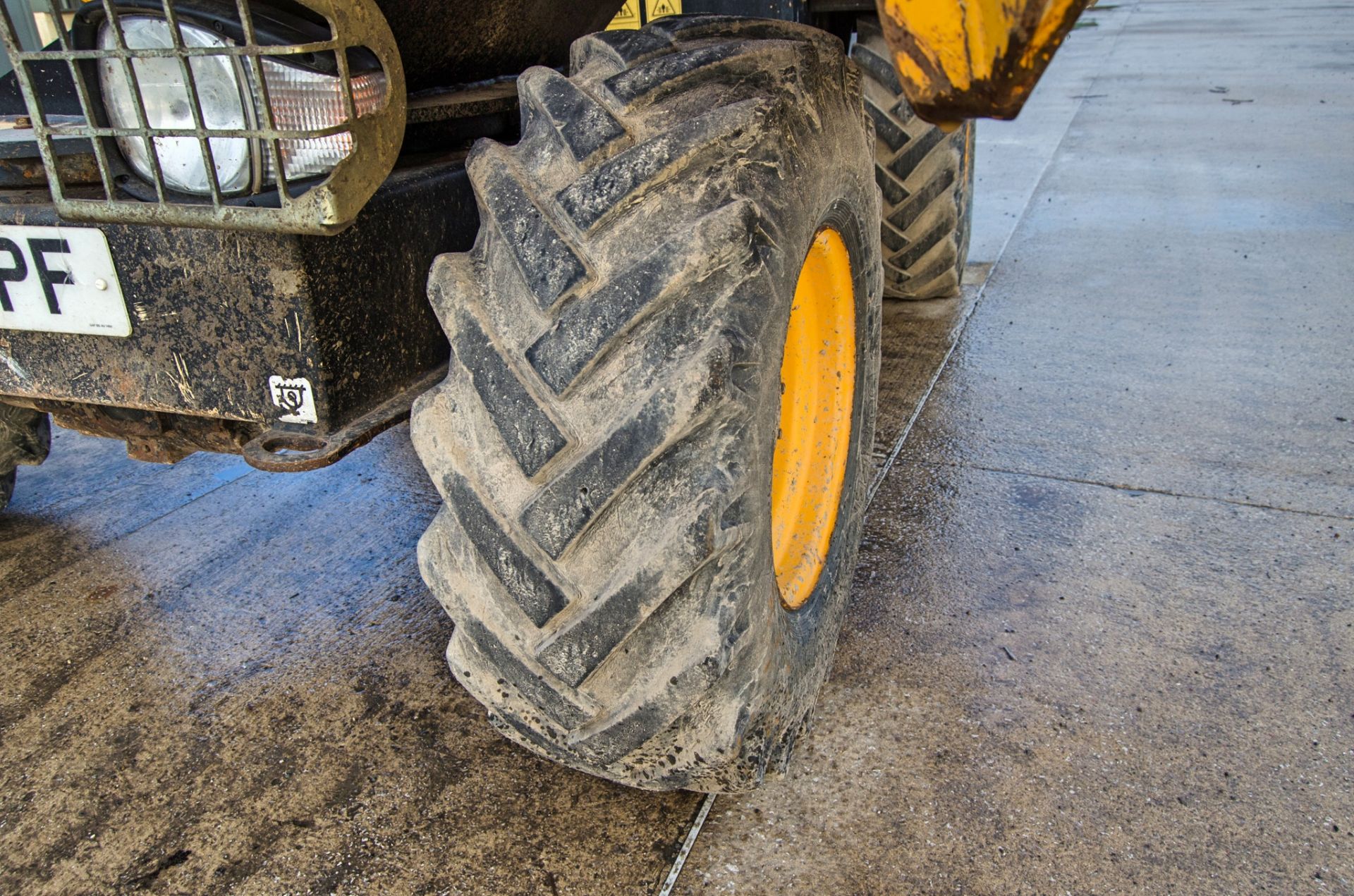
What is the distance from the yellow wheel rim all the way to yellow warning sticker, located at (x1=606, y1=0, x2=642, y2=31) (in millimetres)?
850

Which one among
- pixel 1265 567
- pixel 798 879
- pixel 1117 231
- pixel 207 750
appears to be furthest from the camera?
pixel 1117 231

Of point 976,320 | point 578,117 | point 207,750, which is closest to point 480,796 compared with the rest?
point 207,750

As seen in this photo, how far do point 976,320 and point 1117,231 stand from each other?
59.6 inches

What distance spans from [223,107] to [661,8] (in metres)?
1.20

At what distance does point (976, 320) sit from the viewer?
3889 mm

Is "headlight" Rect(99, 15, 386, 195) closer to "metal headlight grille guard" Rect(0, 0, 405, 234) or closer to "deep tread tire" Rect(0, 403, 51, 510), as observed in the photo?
"metal headlight grille guard" Rect(0, 0, 405, 234)

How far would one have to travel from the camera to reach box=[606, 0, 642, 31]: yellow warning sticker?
2.22 m

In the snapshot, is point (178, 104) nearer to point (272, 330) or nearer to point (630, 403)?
point (272, 330)

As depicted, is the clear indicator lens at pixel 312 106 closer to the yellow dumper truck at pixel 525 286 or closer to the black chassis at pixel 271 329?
the yellow dumper truck at pixel 525 286

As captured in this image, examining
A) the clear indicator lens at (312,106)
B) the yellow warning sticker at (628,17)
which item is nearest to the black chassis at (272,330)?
the clear indicator lens at (312,106)

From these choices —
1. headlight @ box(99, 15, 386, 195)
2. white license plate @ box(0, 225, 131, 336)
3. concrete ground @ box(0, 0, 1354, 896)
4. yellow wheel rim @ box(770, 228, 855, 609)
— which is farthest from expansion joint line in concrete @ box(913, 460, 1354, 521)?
white license plate @ box(0, 225, 131, 336)

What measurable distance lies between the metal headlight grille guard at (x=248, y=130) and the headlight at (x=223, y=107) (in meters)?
0.02

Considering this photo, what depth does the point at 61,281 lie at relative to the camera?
1482 mm

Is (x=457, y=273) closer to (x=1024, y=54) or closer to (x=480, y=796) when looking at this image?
(x=1024, y=54)
